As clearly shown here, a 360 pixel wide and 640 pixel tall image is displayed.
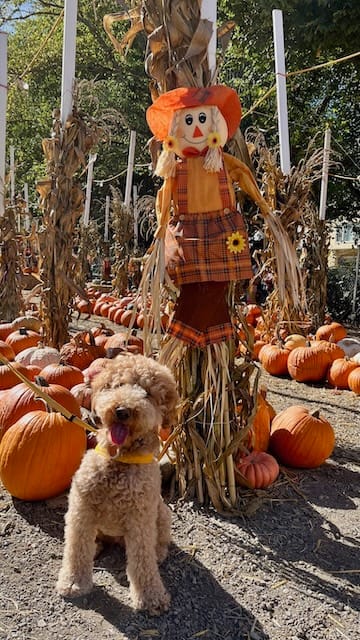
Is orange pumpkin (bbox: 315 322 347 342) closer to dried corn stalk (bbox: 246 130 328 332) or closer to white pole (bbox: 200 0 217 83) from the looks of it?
dried corn stalk (bbox: 246 130 328 332)

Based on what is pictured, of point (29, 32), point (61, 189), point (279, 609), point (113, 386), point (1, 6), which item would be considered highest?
point (29, 32)

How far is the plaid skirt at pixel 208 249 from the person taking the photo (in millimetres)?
2799

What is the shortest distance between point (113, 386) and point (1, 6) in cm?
1778

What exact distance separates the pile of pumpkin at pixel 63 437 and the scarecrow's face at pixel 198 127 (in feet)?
3.37

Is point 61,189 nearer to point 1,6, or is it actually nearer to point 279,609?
point 279,609

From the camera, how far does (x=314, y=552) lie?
8.71 feet

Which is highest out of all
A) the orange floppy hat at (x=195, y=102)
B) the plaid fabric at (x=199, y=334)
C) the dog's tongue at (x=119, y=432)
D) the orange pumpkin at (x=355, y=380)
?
the orange floppy hat at (x=195, y=102)

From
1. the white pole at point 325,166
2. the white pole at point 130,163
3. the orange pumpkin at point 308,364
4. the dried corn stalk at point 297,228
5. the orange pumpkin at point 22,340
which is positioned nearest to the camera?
the orange pumpkin at point 22,340

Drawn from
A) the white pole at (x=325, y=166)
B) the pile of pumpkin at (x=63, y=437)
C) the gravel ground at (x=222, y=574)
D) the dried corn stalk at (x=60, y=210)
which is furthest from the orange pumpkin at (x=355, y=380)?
the dried corn stalk at (x=60, y=210)

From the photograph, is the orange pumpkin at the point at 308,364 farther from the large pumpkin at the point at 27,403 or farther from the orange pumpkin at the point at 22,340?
the large pumpkin at the point at 27,403

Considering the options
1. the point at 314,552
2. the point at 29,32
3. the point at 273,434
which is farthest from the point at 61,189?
the point at 29,32

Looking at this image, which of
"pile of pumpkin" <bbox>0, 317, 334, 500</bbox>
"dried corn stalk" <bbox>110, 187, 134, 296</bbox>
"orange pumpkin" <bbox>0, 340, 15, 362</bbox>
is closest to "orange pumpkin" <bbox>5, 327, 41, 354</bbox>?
"orange pumpkin" <bbox>0, 340, 15, 362</bbox>

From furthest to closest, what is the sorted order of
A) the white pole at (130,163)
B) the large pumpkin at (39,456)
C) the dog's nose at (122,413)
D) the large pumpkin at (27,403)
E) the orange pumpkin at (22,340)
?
1. the white pole at (130,163)
2. the orange pumpkin at (22,340)
3. the large pumpkin at (27,403)
4. the large pumpkin at (39,456)
5. the dog's nose at (122,413)

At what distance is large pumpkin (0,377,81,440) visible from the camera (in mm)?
3432
